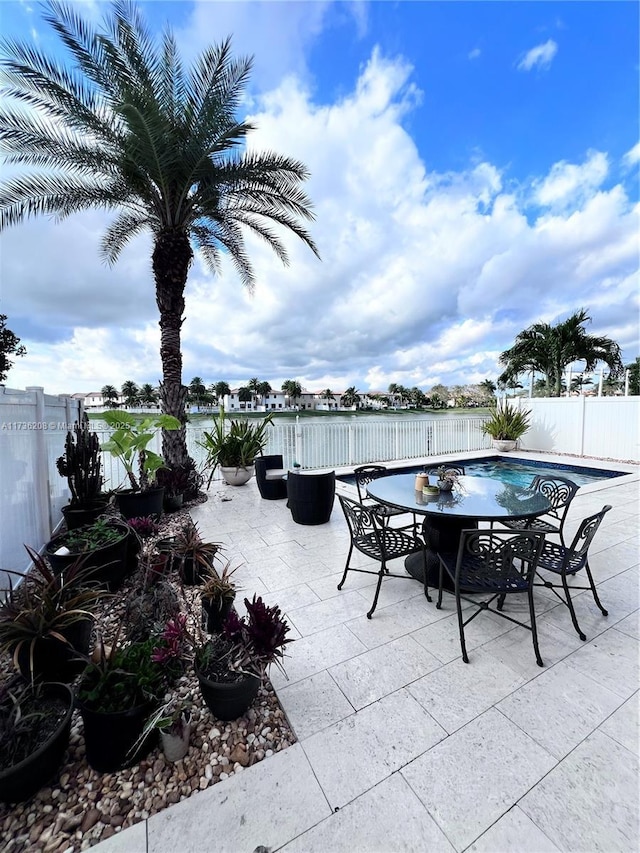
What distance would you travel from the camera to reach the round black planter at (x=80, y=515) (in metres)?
3.74

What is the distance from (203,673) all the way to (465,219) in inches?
324

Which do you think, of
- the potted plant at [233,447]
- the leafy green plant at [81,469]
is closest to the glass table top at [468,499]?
the leafy green plant at [81,469]

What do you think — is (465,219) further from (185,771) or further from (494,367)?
(494,367)

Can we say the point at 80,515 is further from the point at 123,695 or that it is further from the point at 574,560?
the point at 574,560

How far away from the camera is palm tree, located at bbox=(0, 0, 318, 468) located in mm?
4266

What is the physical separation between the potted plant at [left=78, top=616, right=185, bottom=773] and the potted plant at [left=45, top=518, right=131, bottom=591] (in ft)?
3.82

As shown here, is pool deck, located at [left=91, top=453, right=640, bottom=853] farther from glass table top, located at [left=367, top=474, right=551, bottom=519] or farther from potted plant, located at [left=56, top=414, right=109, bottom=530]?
potted plant, located at [left=56, top=414, right=109, bottom=530]

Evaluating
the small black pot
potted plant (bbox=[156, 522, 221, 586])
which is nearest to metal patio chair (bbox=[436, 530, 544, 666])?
potted plant (bbox=[156, 522, 221, 586])

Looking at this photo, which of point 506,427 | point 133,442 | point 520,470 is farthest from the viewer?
point 506,427

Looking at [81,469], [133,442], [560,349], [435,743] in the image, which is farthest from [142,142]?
[560,349]

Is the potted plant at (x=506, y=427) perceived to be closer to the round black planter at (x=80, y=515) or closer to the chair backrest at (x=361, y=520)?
the chair backrest at (x=361, y=520)

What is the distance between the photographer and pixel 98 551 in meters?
2.66

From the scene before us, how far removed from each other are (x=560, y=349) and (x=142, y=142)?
14809 mm

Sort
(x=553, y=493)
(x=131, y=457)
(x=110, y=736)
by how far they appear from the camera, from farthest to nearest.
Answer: (x=131, y=457) → (x=553, y=493) → (x=110, y=736)
